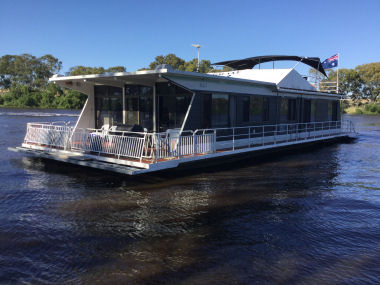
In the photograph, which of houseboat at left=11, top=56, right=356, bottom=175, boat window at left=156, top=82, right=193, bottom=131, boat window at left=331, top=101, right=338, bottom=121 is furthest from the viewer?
boat window at left=331, top=101, right=338, bottom=121

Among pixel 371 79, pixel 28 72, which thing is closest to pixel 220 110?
pixel 371 79

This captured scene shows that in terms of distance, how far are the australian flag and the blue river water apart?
504 inches

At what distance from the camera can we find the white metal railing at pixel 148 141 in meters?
10.2

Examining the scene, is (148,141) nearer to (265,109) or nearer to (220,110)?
Answer: (220,110)

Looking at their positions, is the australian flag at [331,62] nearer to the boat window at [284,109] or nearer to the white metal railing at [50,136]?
the boat window at [284,109]

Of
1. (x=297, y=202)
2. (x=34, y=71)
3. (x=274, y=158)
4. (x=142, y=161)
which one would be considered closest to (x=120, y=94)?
(x=142, y=161)

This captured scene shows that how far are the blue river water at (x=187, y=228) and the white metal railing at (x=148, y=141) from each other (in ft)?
3.02

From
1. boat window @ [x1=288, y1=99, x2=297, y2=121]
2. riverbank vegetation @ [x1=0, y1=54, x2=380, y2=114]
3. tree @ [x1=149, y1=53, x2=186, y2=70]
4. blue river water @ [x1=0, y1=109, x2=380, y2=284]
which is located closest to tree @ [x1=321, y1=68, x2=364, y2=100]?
riverbank vegetation @ [x1=0, y1=54, x2=380, y2=114]

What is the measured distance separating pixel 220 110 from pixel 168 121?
2260 mm

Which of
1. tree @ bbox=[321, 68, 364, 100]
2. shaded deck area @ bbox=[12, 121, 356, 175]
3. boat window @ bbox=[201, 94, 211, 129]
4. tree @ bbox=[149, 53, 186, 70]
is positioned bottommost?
shaded deck area @ bbox=[12, 121, 356, 175]

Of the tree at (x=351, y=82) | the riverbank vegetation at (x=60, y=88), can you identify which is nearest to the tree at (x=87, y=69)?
the riverbank vegetation at (x=60, y=88)

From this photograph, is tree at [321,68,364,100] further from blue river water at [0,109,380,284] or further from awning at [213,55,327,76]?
blue river water at [0,109,380,284]

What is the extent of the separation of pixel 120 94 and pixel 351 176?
9.88 meters

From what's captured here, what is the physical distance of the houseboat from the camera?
10.5m
